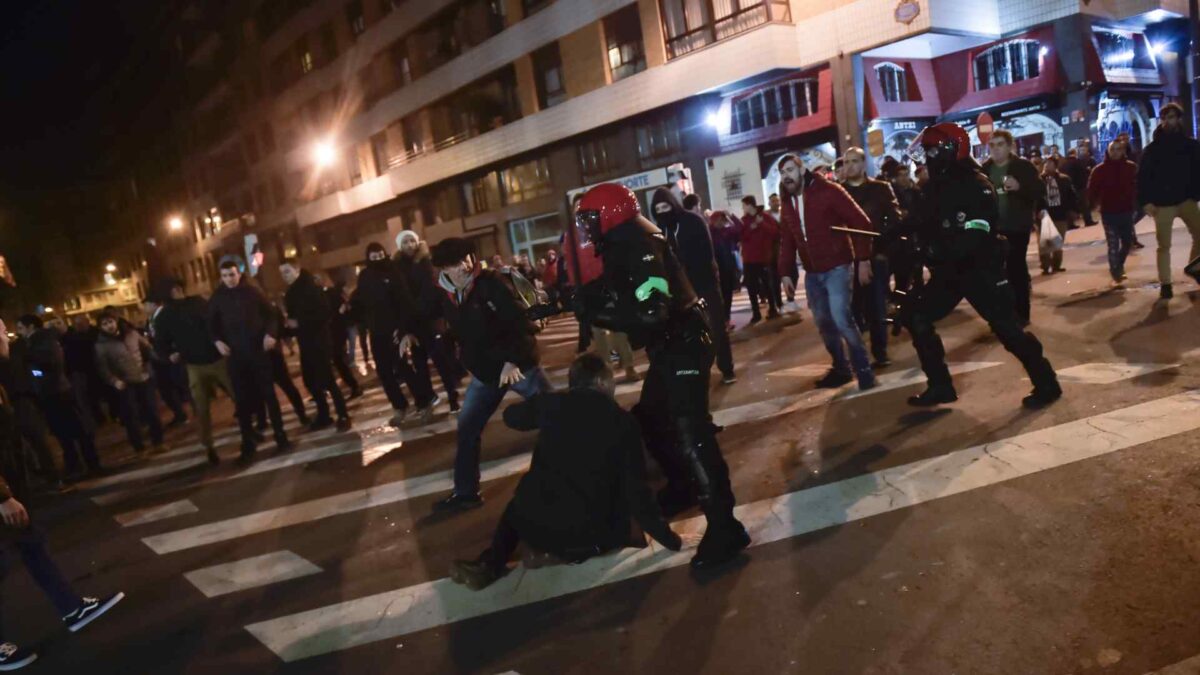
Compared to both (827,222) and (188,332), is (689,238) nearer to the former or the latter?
(827,222)

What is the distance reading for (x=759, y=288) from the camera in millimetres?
12242

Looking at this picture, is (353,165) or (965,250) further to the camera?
(353,165)

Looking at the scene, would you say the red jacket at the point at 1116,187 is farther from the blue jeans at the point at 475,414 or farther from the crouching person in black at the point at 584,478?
the crouching person in black at the point at 584,478

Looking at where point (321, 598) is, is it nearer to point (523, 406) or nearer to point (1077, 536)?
point (523, 406)

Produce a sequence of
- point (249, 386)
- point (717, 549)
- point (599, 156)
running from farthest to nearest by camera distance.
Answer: point (599, 156) → point (249, 386) → point (717, 549)

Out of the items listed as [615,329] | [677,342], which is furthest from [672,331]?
[615,329]

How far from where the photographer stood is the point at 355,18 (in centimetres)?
3694

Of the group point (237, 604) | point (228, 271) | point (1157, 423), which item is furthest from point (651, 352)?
point (228, 271)

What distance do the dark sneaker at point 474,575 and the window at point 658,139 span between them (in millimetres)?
21920

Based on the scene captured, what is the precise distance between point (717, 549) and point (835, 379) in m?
3.43

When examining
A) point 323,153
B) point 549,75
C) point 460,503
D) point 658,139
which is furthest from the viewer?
point 323,153

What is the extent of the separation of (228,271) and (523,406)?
5403 mm

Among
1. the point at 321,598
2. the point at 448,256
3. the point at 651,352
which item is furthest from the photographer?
the point at 448,256

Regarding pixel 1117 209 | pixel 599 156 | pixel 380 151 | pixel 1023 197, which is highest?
pixel 380 151
